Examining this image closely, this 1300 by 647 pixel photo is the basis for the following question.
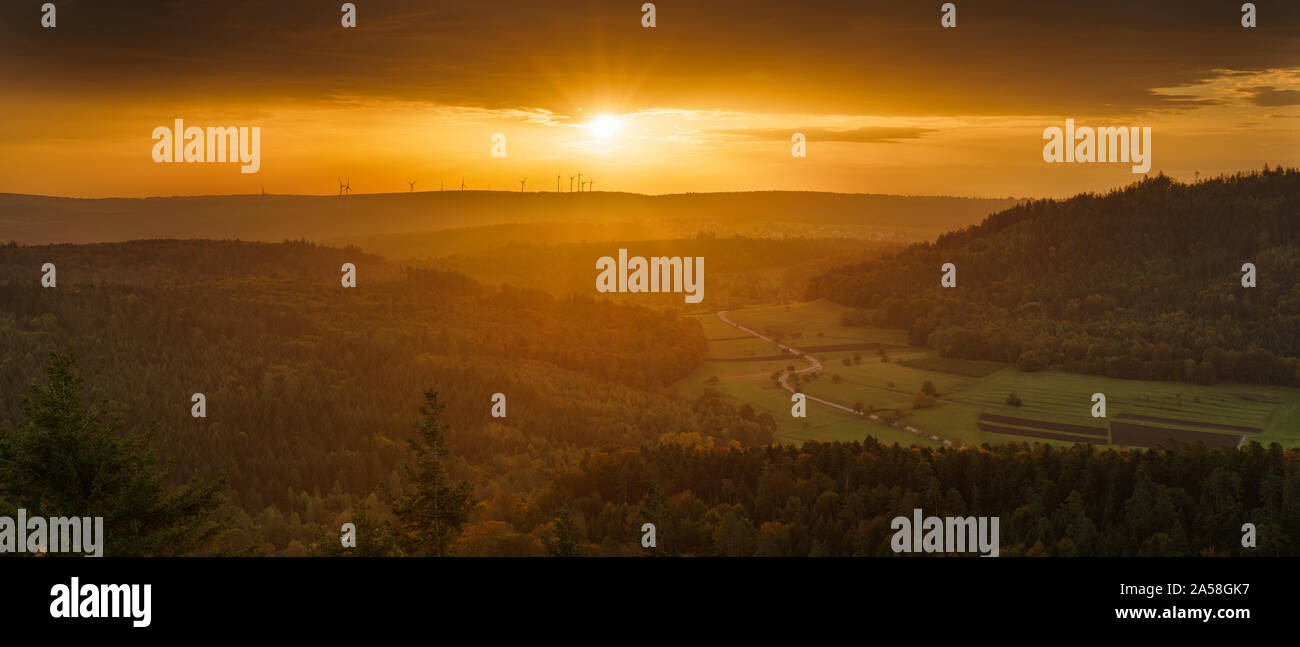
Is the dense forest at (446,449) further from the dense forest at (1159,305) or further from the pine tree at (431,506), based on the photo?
the dense forest at (1159,305)

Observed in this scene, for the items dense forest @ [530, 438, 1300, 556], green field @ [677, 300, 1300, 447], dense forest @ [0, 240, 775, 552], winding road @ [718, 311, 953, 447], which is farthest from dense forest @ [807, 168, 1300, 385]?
dense forest @ [530, 438, 1300, 556]

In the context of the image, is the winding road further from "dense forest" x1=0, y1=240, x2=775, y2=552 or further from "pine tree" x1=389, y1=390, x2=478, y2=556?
"pine tree" x1=389, y1=390, x2=478, y2=556

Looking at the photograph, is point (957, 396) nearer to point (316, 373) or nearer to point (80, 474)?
point (316, 373)

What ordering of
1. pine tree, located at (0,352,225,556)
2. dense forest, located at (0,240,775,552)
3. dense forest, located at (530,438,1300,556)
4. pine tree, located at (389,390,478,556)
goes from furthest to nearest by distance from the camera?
dense forest, located at (0,240,775,552), dense forest, located at (530,438,1300,556), pine tree, located at (389,390,478,556), pine tree, located at (0,352,225,556)

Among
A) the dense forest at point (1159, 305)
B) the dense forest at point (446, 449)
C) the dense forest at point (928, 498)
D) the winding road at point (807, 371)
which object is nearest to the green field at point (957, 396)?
the winding road at point (807, 371)

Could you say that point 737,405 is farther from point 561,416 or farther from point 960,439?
point 960,439

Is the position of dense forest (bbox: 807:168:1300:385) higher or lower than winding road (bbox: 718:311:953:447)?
higher
